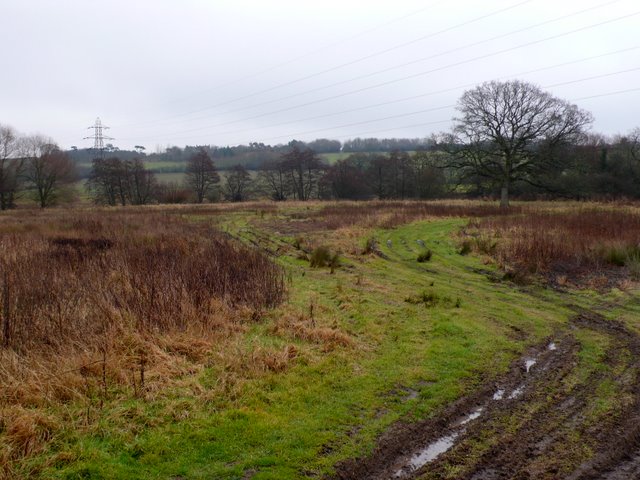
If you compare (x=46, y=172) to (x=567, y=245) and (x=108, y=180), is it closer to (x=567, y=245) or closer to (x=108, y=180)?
(x=108, y=180)

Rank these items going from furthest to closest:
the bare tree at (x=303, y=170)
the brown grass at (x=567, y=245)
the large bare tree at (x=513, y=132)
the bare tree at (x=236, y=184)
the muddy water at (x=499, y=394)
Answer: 1. the bare tree at (x=303, y=170)
2. the bare tree at (x=236, y=184)
3. the large bare tree at (x=513, y=132)
4. the brown grass at (x=567, y=245)
5. the muddy water at (x=499, y=394)

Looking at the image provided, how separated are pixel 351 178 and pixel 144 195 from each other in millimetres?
27631

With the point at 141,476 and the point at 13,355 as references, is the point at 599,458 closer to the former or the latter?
the point at 141,476

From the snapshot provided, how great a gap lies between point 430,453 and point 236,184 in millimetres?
64406

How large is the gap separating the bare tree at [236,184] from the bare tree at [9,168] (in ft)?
82.3

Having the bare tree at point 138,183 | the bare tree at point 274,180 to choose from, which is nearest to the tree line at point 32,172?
the bare tree at point 138,183

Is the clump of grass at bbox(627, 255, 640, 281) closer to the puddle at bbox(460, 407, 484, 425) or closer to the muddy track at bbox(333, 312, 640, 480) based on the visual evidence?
the muddy track at bbox(333, 312, 640, 480)

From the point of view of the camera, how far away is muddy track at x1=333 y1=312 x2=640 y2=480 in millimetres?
3967

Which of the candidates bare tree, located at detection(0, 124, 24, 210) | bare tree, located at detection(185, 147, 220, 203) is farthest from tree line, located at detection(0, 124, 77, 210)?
bare tree, located at detection(185, 147, 220, 203)

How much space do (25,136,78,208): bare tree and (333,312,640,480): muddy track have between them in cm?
5629

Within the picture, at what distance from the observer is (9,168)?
49594 mm

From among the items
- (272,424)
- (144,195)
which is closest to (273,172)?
(144,195)

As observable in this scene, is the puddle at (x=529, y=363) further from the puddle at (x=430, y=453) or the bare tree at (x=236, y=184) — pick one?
the bare tree at (x=236, y=184)

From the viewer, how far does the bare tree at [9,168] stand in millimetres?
48781
